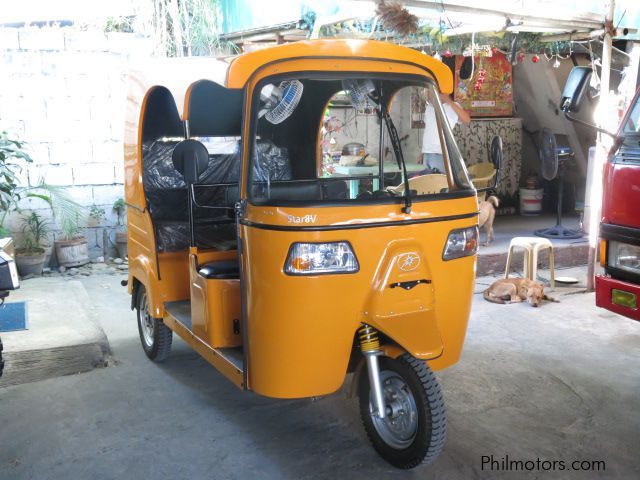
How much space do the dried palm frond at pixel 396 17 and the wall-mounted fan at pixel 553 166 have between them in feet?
11.4

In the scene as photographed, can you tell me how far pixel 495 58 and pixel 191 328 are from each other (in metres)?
8.69

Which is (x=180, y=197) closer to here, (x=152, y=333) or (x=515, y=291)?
(x=152, y=333)

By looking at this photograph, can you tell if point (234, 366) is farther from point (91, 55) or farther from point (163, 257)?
point (91, 55)

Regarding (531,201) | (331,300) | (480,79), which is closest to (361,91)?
(331,300)

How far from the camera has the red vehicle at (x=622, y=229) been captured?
4145 mm

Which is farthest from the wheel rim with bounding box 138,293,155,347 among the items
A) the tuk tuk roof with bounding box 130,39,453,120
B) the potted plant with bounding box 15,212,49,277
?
the potted plant with bounding box 15,212,49,277

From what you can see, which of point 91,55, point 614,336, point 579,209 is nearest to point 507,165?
point 579,209

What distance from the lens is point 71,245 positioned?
8.26m

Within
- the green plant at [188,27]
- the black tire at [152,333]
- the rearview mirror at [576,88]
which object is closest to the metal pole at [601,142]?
the rearview mirror at [576,88]

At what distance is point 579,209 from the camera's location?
10.7m

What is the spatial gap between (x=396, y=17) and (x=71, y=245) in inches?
197

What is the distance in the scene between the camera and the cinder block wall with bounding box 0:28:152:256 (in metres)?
8.09

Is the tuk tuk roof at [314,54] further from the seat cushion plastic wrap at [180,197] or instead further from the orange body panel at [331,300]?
the seat cushion plastic wrap at [180,197]

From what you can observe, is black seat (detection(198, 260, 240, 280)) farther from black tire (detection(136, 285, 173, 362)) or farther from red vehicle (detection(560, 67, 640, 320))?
red vehicle (detection(560, 67, 640, 320))
